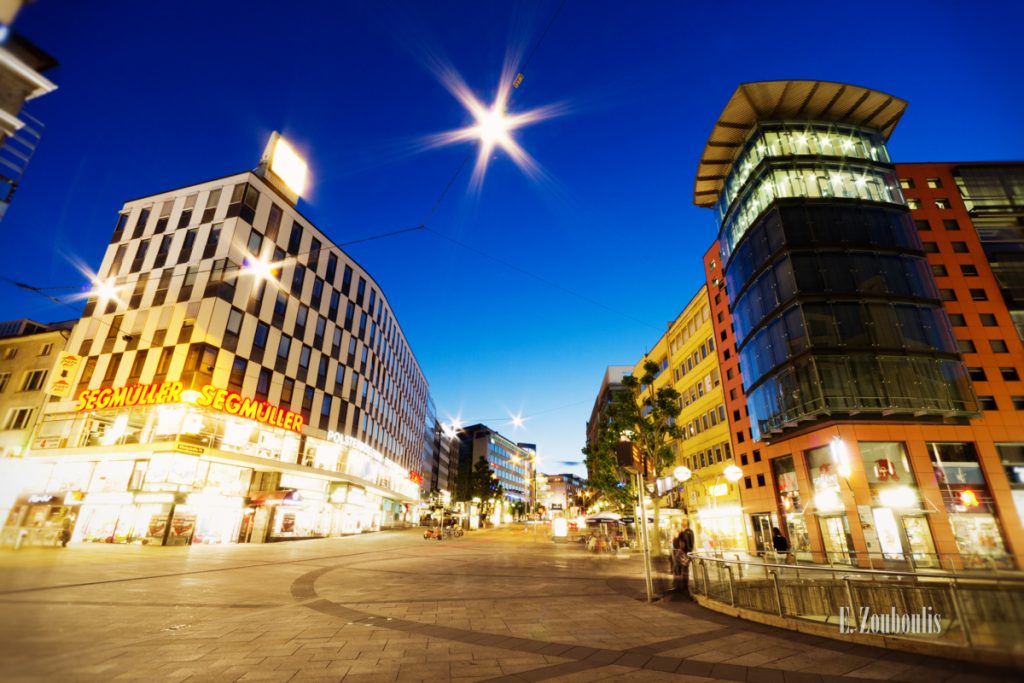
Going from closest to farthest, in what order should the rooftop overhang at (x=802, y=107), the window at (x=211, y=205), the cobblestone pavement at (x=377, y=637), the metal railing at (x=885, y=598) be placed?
the cobblestone pavement at (x=377, y=637)
the metal railing at (x=885, y=598)
the window at (x=211, y=205)
the rooftop overhang at (x=802, y=107)

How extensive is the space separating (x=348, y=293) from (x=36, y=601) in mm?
36249

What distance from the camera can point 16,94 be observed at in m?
1.88

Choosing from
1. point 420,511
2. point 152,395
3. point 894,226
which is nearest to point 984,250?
point 894,226

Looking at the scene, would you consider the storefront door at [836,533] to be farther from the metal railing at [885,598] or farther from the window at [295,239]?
the window at [295,239]

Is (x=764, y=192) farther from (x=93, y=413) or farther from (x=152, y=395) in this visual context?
(x=93, y=413)

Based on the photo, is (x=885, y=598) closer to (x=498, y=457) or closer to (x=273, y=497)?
(x=273, y=497)

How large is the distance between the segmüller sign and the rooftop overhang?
4156 cm

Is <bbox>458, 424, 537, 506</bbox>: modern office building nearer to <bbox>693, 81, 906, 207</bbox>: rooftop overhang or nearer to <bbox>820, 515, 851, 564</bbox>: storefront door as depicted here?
<bbox>820, 515, 851, 564</bbox>: storefront door

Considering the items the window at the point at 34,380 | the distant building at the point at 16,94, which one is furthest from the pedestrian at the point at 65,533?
the distant building at the point at 16,94

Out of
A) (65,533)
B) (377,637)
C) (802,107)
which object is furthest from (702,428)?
(65,533)

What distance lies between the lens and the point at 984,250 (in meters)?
32.5

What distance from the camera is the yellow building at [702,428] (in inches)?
1556

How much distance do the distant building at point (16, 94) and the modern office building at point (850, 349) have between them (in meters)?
25.8

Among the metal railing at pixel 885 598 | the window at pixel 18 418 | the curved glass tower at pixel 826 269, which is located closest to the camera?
the metal railing at pixel 885 598
